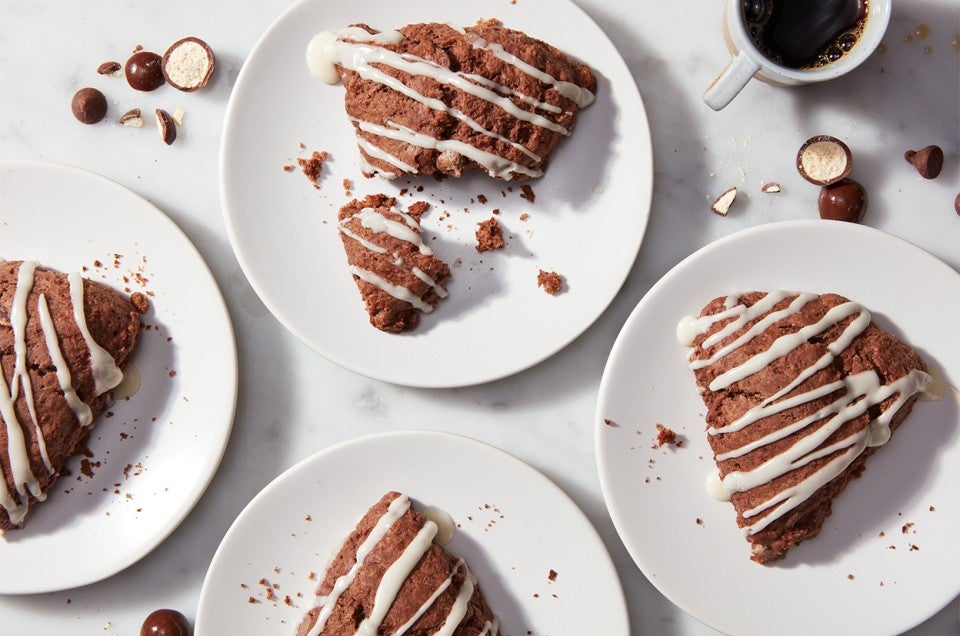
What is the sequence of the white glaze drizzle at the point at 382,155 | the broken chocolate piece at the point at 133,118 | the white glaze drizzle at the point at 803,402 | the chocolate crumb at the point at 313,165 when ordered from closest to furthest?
the white glaze drizzle at the point at 803,402 → the white glaze drizzle at the point at 382,155 → the chocolate crumb at the point at 313,165 → the broken chocolate piece at the point at 133,118

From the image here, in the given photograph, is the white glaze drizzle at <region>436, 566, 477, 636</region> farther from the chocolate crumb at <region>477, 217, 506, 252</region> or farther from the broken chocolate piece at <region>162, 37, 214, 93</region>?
the broken chocolate piece at <region>162, 37, 214, 93</region>

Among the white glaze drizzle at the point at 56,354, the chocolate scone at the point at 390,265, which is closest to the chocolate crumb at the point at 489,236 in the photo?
the chocolate scone at the point at 390,265

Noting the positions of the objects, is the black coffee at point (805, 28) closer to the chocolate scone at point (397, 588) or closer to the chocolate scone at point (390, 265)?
the chocolate scone at point (390, 265)

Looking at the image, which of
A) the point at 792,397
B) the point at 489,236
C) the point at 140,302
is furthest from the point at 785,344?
the point at 140,302

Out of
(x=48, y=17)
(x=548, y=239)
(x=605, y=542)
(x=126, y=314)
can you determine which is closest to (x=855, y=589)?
(x=605, y=542)

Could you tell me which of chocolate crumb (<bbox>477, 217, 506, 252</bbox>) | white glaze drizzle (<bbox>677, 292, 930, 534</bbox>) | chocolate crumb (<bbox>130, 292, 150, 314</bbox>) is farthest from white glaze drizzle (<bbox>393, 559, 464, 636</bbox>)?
chocolate crumb (<bbox>130, 292, 150, 314</bbox>)

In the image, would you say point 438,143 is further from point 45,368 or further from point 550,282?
point 45,368

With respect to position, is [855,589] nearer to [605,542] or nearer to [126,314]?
[605,542]
